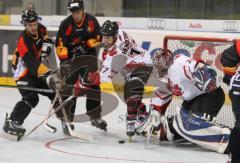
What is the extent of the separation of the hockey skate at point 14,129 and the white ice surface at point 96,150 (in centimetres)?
6

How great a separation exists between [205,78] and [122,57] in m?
0.78

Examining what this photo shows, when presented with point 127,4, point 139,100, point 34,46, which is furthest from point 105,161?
point 127,4

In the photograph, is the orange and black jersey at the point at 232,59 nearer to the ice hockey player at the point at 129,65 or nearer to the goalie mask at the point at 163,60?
the goalie mask at the point at 163,60

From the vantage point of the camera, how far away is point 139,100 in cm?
521

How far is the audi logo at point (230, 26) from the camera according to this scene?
7555mm

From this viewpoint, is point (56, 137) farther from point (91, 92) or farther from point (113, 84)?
point (113, 84)

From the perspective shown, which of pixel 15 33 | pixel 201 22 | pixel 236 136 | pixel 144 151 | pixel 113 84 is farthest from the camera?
pixel 15 33

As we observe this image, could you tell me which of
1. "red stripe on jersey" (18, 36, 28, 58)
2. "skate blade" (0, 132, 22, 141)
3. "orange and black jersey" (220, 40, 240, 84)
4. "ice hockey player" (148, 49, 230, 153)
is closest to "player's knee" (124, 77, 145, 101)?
"ice hockey player" (148, 49, 230, 153)

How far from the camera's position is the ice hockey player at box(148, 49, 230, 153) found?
468 centimetres

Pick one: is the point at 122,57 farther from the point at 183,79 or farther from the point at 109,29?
the point at 183,79

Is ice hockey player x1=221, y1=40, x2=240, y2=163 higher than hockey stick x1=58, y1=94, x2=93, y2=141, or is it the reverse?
ice hockey player x1=221, y1=40, x2=240, y2=163

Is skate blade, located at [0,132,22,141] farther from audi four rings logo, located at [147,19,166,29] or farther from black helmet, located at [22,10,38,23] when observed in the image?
audi four rings logo, located at [147,19,166,29]

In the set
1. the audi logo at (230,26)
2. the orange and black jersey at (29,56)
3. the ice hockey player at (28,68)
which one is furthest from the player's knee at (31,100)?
the audi logo at (230,26)

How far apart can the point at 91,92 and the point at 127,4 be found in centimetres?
350
